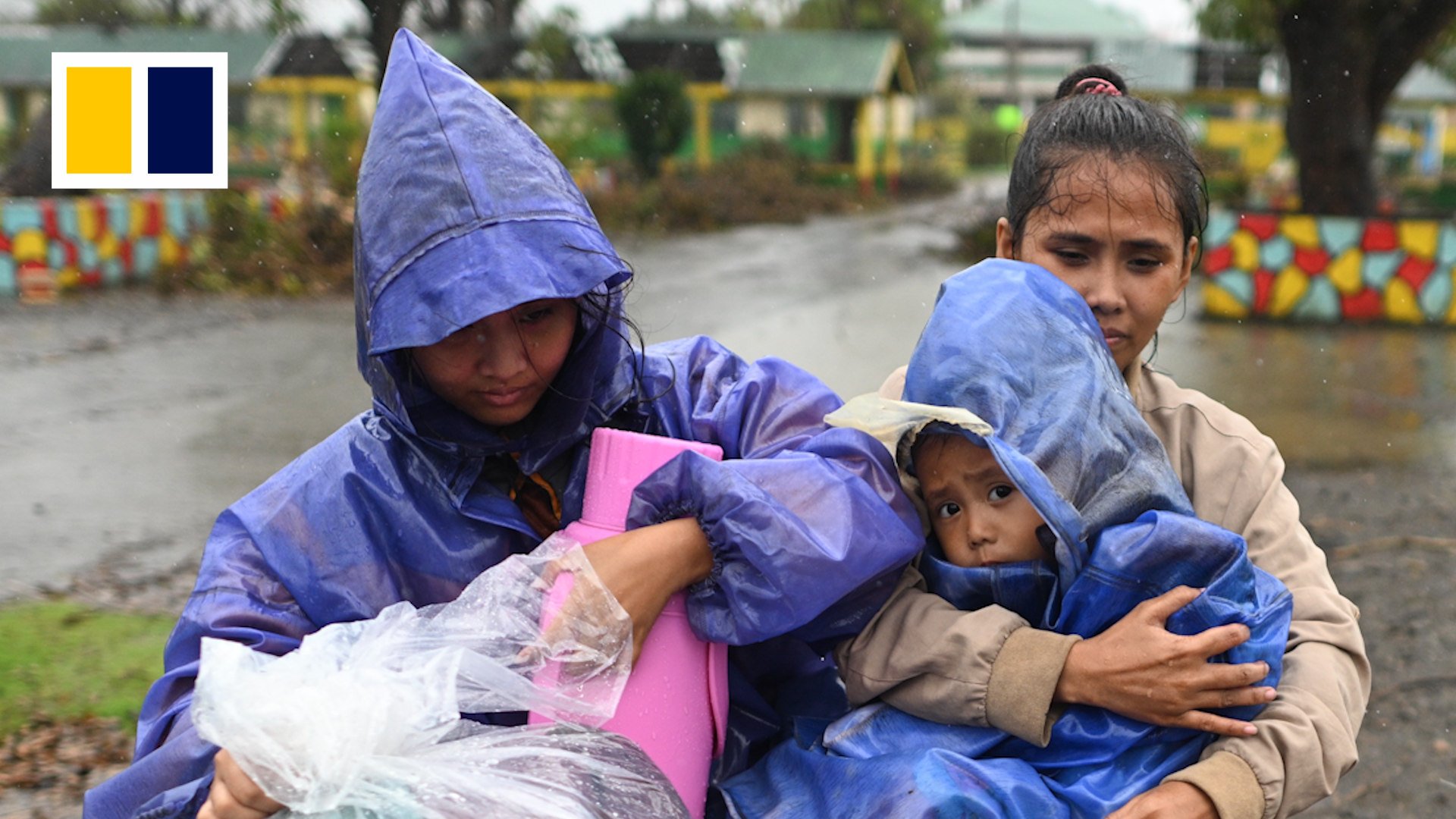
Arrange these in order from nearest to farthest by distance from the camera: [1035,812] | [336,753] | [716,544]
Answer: [336,753] → [1035,812] → [716,544]

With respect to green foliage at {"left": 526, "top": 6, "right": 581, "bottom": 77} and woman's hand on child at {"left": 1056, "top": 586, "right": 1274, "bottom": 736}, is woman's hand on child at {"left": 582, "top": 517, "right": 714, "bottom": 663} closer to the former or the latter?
woman's hand on child at {"left": 1056, "top": 586, "right": 1274, "bottom": 736}

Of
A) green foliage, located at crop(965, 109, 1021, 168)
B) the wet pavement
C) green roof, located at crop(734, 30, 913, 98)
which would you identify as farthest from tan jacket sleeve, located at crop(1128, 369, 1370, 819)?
green foliage, located at crop(965, 109, 1021, 168)

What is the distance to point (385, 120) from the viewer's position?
1725mm

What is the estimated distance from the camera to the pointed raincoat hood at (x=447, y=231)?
1647 millimetres

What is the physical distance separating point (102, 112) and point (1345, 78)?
8.27 meters

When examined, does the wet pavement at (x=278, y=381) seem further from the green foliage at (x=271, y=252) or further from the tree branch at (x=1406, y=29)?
the tree branch at (x=1406, y=29)

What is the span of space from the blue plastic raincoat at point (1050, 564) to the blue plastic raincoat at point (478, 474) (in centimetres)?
14

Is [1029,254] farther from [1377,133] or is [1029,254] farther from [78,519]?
[1377,133]

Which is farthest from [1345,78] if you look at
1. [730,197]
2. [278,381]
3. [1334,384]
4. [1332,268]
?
[730,197]

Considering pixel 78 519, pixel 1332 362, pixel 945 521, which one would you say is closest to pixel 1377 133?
pixel 1332 362

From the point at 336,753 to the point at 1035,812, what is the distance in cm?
79

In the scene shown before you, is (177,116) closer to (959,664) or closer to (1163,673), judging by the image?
(959,664)

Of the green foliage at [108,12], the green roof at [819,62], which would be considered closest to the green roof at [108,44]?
the green foliage at [108,12]

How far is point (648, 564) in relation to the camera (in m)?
1.63
